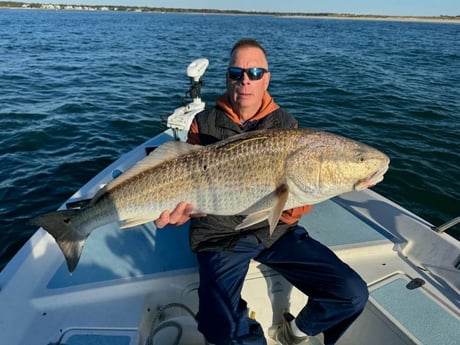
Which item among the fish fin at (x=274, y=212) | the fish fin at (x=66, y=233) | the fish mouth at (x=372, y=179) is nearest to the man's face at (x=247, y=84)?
the fish fin at (x=274, y=212)

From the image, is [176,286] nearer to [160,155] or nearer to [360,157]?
[160,155]

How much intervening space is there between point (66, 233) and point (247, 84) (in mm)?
1994

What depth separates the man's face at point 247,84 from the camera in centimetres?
317

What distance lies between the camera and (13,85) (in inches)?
630

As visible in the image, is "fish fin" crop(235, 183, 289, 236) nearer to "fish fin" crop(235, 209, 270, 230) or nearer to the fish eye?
"fish fin" crop(235, 209, 270, 230)

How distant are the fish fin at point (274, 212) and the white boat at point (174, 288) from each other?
2.59ft

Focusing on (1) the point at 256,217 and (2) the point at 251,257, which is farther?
(2) the point at 251,257

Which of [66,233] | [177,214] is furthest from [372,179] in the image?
[66,233]

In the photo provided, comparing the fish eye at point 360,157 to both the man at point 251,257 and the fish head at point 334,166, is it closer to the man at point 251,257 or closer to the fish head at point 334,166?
the fish head at point 334,166

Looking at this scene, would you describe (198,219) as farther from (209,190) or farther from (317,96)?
(317,96)

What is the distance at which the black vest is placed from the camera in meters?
3.20

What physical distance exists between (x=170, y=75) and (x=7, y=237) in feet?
48.1

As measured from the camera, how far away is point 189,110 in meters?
7.35

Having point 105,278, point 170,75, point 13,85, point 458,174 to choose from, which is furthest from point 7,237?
point 170,75
